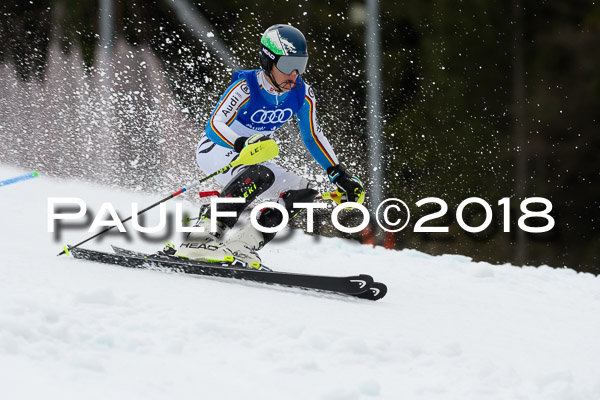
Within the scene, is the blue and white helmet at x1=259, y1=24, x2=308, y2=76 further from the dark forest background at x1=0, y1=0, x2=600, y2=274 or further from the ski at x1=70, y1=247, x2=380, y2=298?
the dark forest background at x1=0, y1=0, x2=600, y2=274

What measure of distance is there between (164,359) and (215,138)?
222 cm

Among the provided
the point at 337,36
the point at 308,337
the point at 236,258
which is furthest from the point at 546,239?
the point at 308,337

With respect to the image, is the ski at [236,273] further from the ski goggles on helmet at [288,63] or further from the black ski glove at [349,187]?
the ski goggles on helmet at [288,63]

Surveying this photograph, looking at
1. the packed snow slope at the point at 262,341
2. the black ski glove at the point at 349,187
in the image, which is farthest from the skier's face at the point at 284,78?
the packed snow slope at the point at 262,341

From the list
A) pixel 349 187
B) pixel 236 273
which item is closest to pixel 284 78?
pixel 349 187

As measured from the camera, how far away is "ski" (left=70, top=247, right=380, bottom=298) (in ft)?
13.3

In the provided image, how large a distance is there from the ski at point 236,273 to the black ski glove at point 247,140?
0.71 m

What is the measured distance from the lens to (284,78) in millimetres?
4488

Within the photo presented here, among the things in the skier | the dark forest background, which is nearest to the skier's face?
the skier

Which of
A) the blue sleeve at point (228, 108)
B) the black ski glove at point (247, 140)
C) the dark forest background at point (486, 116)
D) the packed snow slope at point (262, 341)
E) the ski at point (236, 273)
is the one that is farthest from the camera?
the dark forest background at point (486, 116)

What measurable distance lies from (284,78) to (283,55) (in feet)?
0.50

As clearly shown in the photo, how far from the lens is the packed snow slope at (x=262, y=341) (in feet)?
7.78

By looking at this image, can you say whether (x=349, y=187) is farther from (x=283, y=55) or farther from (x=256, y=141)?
(x=283, y=55)

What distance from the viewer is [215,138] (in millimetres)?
4531
